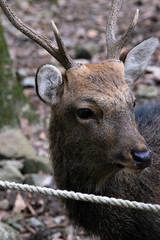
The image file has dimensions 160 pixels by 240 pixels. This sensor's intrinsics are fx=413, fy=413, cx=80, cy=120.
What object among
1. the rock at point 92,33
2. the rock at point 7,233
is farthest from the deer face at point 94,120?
the rock at point 92,33

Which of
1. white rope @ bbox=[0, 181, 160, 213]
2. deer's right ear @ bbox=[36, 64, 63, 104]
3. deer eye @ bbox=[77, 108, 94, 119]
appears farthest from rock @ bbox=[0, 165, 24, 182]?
white rope @ bbox=[0, 181, 160, 213]

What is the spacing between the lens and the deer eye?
11.9 feet

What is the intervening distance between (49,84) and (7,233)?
1.85m

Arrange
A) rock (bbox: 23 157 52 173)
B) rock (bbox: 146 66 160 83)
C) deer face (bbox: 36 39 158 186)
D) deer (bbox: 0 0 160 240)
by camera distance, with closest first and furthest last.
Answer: deer face (bbox: 36 39 158 186), deer (bbox: 0 0 160 240), rock (bbox: 23 157 52 173), rock (bbox: 146 66 160 83)

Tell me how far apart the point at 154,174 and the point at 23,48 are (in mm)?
8124

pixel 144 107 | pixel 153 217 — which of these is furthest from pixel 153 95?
pixel 153 217

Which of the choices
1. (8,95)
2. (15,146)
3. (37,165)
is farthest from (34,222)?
(8,95)

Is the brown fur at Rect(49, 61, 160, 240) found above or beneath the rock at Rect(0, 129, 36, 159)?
above

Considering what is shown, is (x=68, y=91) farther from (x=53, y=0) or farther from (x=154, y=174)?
(x=53, y=0)

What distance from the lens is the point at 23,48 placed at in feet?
37.5

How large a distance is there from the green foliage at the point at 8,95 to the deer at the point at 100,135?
2.85 metres

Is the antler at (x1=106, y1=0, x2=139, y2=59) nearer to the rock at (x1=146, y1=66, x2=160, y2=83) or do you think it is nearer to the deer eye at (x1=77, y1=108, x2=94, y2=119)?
the deer eye at (x1=77, y1=108, x2=94, y2=119)

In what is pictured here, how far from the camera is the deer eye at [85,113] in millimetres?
3637

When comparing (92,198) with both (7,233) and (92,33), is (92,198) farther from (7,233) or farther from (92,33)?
(92,33)
